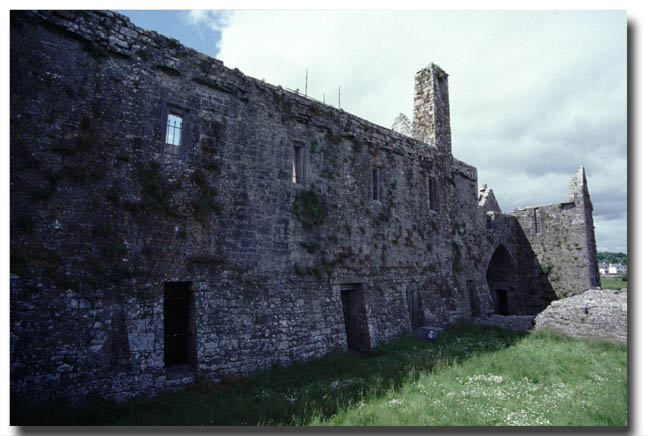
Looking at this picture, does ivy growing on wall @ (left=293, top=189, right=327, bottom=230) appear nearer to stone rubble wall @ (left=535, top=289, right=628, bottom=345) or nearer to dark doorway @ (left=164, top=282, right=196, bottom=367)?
dark doorway @ (left=164, top=282, right=196, bottom=367)

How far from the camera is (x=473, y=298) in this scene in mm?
17797

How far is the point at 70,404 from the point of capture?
6016 millimetres

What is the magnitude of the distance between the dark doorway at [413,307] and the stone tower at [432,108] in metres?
6.98

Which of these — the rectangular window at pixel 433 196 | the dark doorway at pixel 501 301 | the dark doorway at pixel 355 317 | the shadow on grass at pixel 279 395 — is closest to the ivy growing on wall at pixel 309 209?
the dark doorway at pixel 355 317

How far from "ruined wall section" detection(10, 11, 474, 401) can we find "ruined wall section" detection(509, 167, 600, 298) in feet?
49.9

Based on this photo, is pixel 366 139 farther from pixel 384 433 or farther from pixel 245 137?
pixel 384 433

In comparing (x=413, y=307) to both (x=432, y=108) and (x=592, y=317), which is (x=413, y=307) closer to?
(x=592, y=317)

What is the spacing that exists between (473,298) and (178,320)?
48.4 ft

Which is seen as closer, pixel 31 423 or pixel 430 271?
pixel 31 423

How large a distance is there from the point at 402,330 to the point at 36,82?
12.1 metres

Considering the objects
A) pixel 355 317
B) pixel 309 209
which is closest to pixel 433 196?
pixel 355 317

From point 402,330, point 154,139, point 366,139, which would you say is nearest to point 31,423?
point 154,139

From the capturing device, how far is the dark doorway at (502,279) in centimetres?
2312

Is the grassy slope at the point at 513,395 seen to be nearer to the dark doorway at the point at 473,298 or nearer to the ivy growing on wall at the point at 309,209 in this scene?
the ivy growing on wall at the point at 309,209
